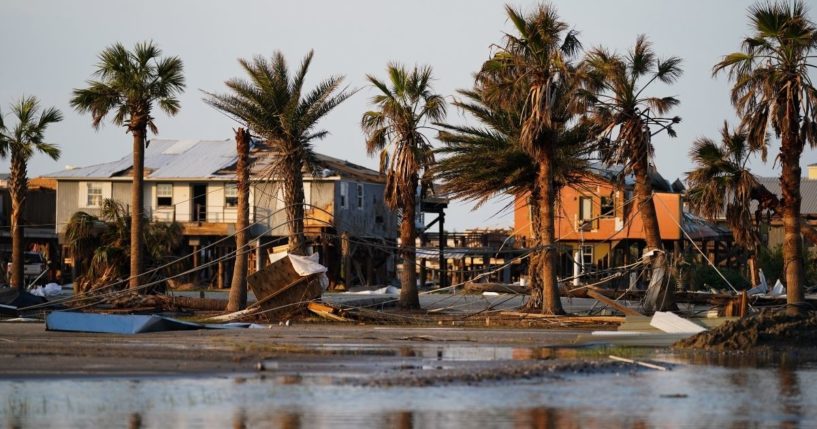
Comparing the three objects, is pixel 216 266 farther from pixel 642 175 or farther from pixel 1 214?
pixel 642 175

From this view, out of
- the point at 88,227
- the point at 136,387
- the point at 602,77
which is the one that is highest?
the point at 602,77

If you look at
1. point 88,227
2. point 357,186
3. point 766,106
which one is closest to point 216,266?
point 357,186

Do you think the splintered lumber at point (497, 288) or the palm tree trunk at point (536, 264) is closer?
the palm tree trunk at point (536, 264)

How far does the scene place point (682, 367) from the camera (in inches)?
785

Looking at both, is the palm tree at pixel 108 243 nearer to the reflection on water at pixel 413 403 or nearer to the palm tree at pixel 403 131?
the palm tree at pixel 403 131

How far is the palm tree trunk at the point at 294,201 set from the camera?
115ft

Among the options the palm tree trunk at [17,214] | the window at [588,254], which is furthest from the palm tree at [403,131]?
the window at [588,254]

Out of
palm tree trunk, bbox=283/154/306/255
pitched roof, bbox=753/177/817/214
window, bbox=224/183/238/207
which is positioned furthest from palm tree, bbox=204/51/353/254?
pitched roof, bbox=753/177/817/214

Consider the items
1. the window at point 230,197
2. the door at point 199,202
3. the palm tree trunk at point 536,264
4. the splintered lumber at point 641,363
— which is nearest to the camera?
the splintered lumber at point 641,363

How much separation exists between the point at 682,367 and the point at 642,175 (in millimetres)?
14358

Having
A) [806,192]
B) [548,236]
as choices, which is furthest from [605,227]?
[548,236]

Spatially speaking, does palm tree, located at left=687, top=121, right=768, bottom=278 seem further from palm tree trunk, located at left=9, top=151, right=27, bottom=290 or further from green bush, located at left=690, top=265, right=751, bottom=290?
palm tree trunk, located at left=9, top=151, right=27, bottom=290

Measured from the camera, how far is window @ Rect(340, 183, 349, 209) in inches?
2424

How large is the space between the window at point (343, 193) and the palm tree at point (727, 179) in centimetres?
2866
